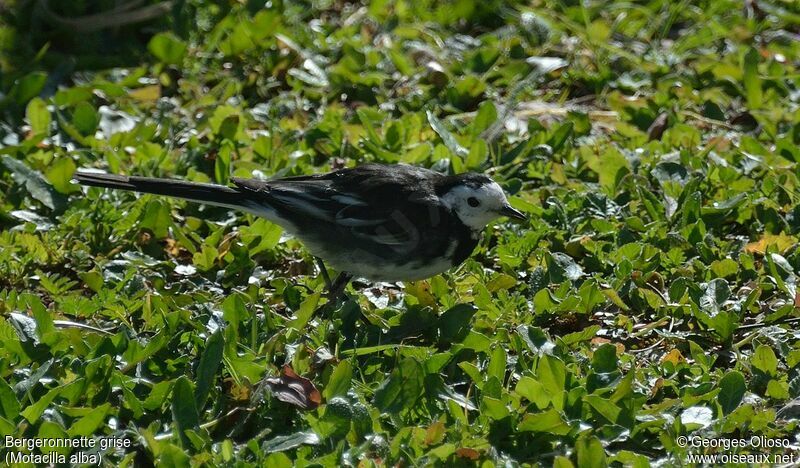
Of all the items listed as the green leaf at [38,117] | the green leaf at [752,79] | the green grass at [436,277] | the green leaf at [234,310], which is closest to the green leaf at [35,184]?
the green grass at [436,277]

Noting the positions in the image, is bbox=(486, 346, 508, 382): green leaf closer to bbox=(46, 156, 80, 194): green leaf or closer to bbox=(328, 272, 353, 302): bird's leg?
bbox=(328, 272, 353, 302): bird's leg

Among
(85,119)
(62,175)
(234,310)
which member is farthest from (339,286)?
(85,119)

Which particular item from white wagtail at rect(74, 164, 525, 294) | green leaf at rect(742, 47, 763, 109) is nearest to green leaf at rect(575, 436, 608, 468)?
white wagtail at rect(74, 164, 525, 294)

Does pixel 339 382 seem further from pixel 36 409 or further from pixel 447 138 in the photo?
pixel 447 138

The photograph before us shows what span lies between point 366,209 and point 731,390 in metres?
1.66

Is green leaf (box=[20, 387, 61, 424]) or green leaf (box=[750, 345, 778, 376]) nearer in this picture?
green leaf (box=[20, 387, 61, 424])

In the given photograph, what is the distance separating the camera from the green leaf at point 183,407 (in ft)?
12.3

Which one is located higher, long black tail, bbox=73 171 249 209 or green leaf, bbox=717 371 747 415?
green leaf, bbox=717 371 747 415

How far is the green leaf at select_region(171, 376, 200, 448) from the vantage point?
3764 mm

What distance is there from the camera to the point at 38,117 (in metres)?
6.21

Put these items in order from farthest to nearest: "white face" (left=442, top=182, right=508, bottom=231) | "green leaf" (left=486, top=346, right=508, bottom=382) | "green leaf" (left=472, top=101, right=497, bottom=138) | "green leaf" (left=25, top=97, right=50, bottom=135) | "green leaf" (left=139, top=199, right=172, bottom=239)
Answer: "green leaf" (left=472, top=101, right=497, bottom=138), "green leaf" (left=25, top=97, right=50, bottom=135), "green leaf" (left=139, top=199, right=172, bottom=239), "white face" (left=442, top=182, right=508, bottom=231), "green leaf" (left=486, top=346, right=508, bottom=382)

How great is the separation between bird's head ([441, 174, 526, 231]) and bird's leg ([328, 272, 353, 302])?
0.52 meters

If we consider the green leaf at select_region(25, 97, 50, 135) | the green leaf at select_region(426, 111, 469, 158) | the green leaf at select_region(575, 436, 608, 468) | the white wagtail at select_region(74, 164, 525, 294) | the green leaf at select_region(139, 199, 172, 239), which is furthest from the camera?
the green leaf at select_region(25, 97, 50, 135)

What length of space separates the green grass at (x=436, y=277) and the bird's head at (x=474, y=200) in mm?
326
